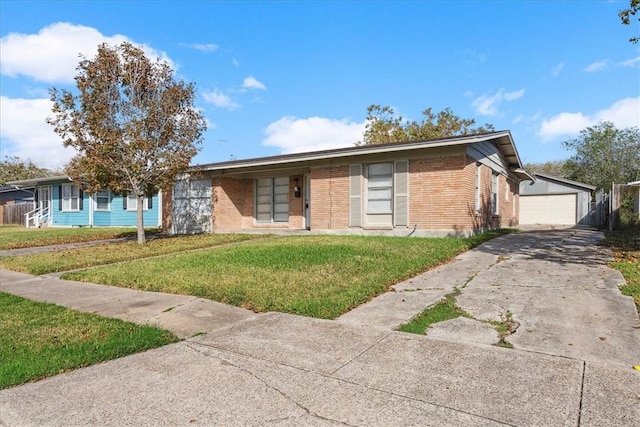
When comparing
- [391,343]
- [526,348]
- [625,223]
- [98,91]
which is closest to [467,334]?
[526,348]

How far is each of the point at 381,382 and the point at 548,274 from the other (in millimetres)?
5371

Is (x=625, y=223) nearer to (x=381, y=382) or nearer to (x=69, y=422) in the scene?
(x=381, y=382)

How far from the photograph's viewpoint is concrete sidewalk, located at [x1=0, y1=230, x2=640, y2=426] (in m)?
2.69

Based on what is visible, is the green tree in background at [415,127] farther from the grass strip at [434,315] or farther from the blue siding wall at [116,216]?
the grass strip at [434,315]

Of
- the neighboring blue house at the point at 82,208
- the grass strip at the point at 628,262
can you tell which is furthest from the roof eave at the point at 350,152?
the neighboring blue house at the point at 82,208

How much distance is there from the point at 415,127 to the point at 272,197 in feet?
63.7

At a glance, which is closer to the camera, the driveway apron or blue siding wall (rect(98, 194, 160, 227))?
the driveway apron

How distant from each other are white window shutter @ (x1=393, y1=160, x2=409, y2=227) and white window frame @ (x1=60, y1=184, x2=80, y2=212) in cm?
2082

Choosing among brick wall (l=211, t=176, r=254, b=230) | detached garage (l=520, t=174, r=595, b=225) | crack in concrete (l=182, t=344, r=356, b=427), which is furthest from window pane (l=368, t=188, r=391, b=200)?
detached garage (l=520, t=174, r=595, b=225)

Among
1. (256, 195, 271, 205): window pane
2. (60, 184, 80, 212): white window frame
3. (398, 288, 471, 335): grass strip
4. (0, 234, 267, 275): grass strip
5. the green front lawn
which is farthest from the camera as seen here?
(60, 184, 80, 212): white window frame

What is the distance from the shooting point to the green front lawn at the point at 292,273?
18.7ft

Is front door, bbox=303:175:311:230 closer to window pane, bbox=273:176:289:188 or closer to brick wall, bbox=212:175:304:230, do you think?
brick wall, bbox=212:175:304:230

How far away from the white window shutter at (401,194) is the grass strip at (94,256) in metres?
5.31

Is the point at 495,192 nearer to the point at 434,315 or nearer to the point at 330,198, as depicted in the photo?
the point at 330,198
